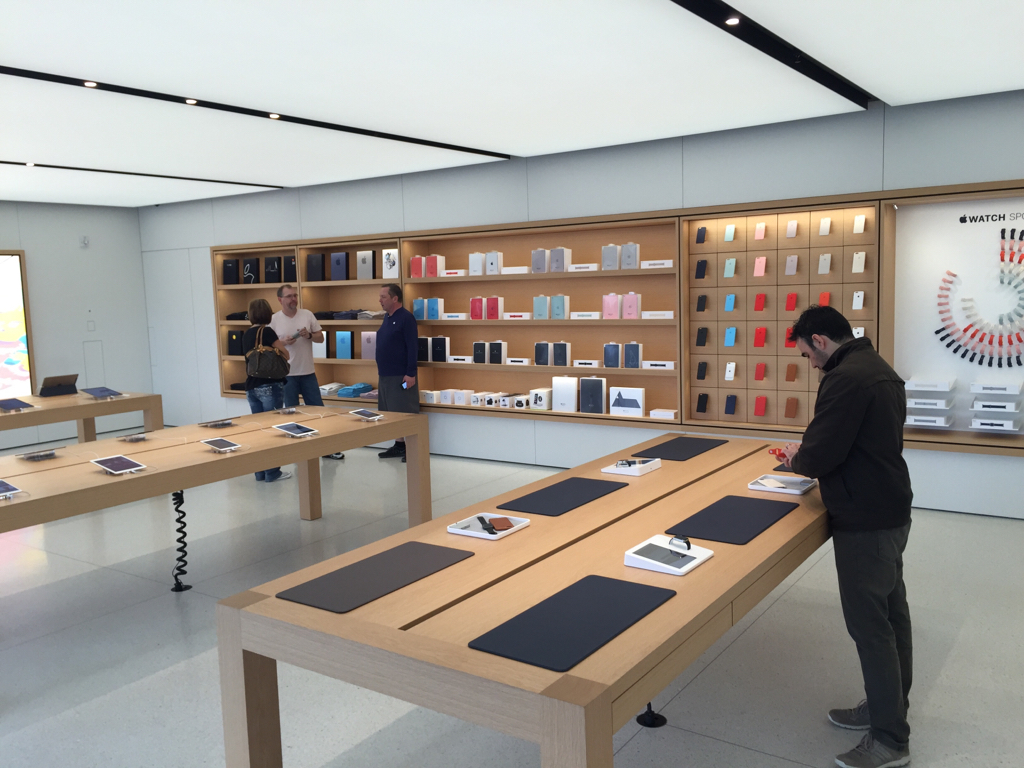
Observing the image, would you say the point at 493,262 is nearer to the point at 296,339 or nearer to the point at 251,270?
the point at 296,339

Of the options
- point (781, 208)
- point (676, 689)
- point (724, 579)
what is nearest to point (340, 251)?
point (781, 208)

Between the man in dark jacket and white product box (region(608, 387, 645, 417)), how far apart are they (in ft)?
12.4

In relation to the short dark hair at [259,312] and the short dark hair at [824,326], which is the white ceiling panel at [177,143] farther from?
the short dark hair at [824,326]

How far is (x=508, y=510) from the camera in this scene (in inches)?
118

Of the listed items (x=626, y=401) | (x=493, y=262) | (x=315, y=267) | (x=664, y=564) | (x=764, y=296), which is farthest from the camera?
(x=315, y=267)

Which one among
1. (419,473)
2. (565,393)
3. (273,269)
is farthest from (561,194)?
(273,269)

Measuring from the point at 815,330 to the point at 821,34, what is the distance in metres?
1.61

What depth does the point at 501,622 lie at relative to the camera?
1951 mm

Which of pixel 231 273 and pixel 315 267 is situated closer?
pixel 315 267

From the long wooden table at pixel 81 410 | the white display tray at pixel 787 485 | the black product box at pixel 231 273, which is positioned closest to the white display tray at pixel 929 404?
the white display tray at pixel 787 485

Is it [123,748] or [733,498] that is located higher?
[733,498]

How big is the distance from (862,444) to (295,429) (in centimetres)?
313

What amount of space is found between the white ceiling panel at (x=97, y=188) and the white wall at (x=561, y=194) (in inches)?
16.6

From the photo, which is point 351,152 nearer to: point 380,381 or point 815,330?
point 380,381
